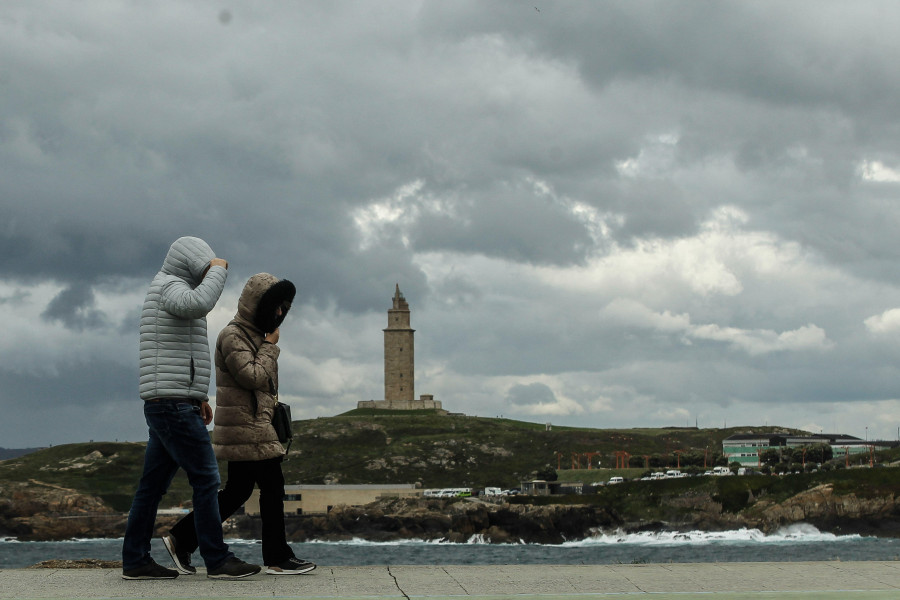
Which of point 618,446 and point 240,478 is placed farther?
point 618,446

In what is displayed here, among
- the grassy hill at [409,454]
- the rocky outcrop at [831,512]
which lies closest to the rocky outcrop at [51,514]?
the grassy hill at [409,454]

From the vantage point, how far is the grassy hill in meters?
142

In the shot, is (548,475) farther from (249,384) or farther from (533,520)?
(249,384)

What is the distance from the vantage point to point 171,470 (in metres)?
10.6

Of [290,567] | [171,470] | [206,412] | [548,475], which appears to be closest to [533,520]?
[548,475]

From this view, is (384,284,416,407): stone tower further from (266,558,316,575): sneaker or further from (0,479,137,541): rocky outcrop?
(266,558,316,575): sneaker

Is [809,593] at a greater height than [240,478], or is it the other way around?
[240,478]

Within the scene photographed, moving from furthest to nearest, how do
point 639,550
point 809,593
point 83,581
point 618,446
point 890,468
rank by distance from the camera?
1. point 618,446
2. point 890,468
3. point 639,550
4. point 83,581
5. point 809,593

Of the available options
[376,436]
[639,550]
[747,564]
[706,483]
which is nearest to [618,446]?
[376,436]

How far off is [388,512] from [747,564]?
95910 millimetres

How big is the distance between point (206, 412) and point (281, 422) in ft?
2.98

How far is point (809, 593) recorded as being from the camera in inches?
349

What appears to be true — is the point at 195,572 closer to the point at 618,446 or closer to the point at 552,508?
the point at 552,508

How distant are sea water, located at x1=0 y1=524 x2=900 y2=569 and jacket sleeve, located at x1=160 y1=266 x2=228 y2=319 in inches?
2129
